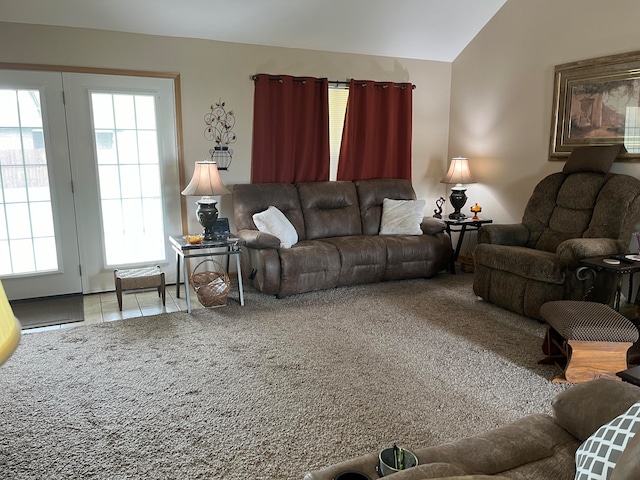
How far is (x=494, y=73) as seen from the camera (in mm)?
5250

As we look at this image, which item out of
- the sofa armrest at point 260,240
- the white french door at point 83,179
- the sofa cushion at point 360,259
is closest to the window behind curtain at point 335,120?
the sofa cushion at point 360,259

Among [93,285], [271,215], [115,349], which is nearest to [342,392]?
[115,349]

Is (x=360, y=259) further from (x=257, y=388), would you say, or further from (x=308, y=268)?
(x=257, y=388)

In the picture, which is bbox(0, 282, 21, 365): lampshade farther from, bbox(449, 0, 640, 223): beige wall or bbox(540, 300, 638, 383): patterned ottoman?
bbox(449, 0, 640, 223): beige wall

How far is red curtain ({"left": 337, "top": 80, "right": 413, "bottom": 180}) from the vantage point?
5391 millimetres

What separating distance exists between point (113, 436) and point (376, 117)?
14.0ft

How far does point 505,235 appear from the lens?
4.36 meters

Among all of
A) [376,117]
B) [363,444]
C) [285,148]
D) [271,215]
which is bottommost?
[363,444]

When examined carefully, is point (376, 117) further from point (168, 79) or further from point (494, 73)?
point (168, 79)

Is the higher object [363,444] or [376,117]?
[376,117]

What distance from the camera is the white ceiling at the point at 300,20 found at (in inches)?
161

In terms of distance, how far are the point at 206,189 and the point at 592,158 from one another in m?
3.27

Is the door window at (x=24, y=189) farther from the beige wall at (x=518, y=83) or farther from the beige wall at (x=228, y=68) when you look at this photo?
the beige wall at (x=518, y=83)

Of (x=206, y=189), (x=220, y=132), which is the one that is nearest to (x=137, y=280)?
(x=206, y=189)
